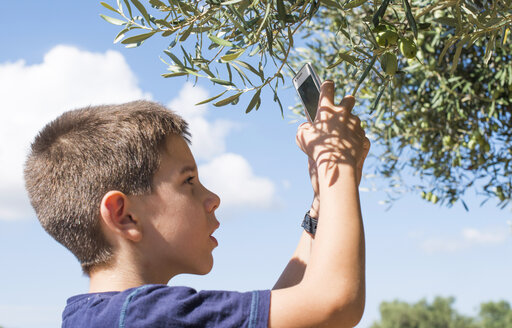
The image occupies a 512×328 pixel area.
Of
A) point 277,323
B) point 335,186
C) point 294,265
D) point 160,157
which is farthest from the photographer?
point 294,265

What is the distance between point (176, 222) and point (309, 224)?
0.48 metres

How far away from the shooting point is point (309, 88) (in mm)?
1697

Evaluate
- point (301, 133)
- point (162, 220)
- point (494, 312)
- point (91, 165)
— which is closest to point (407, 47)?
point (301, 133)

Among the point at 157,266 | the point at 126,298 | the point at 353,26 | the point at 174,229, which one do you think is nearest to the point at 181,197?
the point at 174,229

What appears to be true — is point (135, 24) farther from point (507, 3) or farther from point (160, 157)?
point (507, 3)

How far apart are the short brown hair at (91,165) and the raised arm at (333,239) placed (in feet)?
1.58

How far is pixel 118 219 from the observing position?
1605 mm

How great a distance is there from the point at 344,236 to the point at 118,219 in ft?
2.09

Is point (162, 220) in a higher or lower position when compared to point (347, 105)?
lower

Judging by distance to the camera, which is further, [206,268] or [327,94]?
[206,268]

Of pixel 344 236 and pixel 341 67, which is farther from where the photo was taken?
pixel 341 67

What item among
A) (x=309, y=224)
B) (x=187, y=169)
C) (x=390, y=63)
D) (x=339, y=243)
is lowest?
(x=339, y=243)

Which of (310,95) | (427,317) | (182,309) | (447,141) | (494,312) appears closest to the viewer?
(182,309)

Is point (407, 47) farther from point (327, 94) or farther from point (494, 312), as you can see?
point (494, 312)
